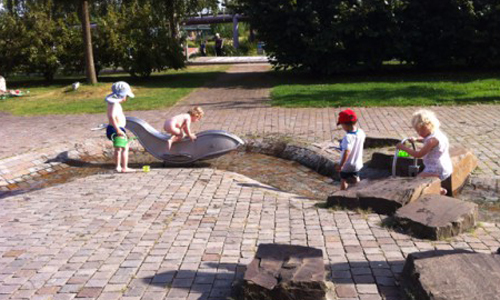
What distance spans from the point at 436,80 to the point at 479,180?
12768mm

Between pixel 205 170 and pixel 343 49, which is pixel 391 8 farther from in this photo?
pixel 205 170

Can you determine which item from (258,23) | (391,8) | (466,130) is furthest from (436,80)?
(466,130)

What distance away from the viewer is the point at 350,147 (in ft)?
22.0

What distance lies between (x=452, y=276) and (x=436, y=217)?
1.42m

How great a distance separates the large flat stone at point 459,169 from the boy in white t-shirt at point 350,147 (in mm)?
1082

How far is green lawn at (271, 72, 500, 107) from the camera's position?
46.7ft

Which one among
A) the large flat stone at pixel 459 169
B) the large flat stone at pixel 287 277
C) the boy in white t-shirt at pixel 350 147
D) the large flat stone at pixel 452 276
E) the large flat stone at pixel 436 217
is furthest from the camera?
the boy in white t-shirt at pixel 350 147

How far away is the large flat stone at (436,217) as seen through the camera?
4809mm

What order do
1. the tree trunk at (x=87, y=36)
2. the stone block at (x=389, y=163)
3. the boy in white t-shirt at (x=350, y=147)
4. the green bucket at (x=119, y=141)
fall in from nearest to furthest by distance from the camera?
the boy in white t-shirt at (x=350, y=147) < the stone block at (x=389, y=163) < the green bucket at (x=119, y=141) < the tree trunk at (x=87, y=36)

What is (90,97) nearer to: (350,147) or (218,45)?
(350,147)

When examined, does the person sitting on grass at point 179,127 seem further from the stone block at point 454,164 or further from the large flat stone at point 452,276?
the large flat stone at point 452,276

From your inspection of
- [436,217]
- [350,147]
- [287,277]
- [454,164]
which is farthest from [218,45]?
[287,277]

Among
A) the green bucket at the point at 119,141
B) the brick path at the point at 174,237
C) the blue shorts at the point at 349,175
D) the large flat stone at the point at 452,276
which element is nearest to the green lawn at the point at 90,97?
the green bucket at the point at 119,141

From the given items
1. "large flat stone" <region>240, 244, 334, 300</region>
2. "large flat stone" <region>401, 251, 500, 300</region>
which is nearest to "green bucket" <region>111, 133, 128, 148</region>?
"large flat stone" <region>240, 244, 334, 300</region>
